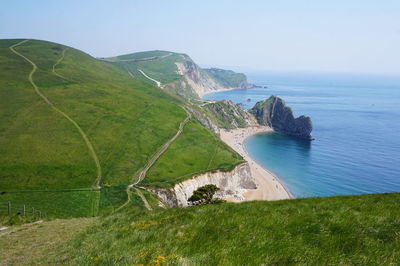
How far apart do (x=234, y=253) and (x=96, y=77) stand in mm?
192823

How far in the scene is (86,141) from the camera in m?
101

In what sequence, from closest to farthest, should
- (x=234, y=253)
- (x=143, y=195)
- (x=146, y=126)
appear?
(x=234, y=253)
(x=143, y=195)
(x=146, y=126)

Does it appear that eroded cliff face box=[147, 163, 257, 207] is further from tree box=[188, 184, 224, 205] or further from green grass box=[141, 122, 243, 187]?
tree box=[188, 184, 224, 205]

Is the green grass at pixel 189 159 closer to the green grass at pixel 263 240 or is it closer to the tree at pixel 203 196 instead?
the tree at pixel 203 196

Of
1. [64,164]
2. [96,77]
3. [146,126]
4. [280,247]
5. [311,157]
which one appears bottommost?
[311,157]

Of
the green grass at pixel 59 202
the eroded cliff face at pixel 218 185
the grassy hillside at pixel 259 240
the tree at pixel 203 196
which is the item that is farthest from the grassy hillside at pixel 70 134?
the grassy hillside at pixel 259 240

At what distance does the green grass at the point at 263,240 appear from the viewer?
9.23 m

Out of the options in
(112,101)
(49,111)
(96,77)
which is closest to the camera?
(49,111)

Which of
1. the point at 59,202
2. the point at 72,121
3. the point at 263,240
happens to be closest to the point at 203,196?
the point at 59,202

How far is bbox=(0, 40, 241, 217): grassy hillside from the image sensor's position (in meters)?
72.3

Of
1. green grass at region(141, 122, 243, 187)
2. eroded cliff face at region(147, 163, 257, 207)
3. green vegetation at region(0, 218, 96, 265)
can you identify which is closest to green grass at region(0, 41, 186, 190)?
green grass at region(141, 122, 243, 187)

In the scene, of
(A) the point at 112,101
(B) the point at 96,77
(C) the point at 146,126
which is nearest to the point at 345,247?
(C) the point at 146,126

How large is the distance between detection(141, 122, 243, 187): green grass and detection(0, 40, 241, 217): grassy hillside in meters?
3.22

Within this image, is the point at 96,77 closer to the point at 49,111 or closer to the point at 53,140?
the point at 49,111
